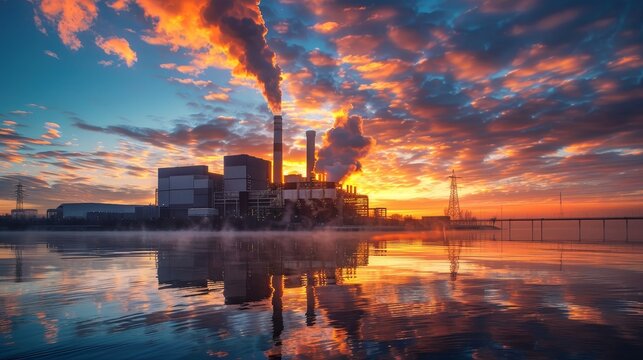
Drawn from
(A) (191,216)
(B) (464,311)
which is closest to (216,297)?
(B) (464,311)

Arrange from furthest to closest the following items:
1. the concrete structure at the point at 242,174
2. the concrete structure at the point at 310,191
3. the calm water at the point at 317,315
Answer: the concrete structure at the point at 242,174 < the concrete structure at the point at 310,191 < the calm water at the point at 317,315

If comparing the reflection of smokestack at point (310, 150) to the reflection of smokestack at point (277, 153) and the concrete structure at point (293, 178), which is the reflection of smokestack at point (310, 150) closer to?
the reflection of smokestack at point (277, 153)

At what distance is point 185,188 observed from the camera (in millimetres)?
189750

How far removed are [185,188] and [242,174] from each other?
28.2 m

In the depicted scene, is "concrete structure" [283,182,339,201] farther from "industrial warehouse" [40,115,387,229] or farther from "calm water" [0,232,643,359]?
"calm water" [0,232,643,359]

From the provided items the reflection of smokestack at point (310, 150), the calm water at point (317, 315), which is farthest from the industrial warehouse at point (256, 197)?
the calm water at point (317, 315)

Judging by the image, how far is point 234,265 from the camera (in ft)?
113

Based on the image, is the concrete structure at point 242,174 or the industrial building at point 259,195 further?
the concrete structure at point 242,174

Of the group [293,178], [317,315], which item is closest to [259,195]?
[293,178]

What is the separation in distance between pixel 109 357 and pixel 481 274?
79.5ft

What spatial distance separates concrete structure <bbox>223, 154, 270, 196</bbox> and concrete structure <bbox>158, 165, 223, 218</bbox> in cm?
745

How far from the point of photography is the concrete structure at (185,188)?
18500cm

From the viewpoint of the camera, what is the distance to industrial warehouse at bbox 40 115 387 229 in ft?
539

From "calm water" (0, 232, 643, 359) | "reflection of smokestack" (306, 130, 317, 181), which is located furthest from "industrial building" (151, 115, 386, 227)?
"calm water" (0, 232, 643, 359)
